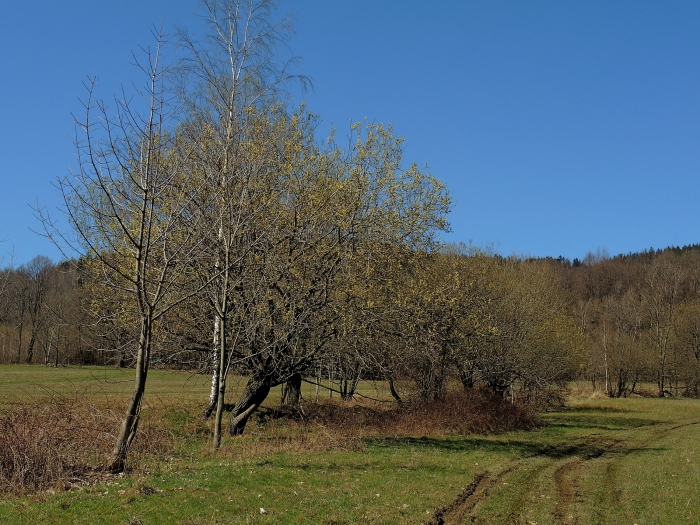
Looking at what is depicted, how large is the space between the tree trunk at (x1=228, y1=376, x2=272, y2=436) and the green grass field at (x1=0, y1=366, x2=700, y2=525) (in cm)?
92

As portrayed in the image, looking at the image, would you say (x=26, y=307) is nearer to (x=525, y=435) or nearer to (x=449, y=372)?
(x=449, y=372)

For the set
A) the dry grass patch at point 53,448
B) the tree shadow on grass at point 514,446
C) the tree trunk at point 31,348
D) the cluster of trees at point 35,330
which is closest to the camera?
the dry grass patch at point 53,448

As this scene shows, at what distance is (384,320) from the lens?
1930 cm

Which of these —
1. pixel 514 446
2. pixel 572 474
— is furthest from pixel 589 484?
pixel 514 446

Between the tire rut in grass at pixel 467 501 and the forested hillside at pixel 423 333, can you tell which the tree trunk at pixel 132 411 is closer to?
the forested hillside at pixel 423 333

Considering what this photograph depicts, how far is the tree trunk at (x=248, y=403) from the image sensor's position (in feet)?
61.6

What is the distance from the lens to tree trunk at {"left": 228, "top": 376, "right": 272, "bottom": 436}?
1877 cm

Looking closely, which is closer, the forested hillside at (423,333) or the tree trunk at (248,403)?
the forested hillside at (423,333)

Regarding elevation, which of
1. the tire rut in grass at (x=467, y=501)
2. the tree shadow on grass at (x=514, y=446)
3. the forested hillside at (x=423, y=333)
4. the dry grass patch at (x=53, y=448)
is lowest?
the tree shadow on grass at (x=514, y=446)

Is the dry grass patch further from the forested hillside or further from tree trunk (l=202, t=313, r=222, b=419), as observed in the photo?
tree trunk (l=202, t=313, r=222, b=419)

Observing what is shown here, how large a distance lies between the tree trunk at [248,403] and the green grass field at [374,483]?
3.02 feet

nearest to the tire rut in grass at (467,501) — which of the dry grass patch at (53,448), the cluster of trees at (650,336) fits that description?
the dry grass patch at (53,448)

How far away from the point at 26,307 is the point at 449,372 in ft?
167

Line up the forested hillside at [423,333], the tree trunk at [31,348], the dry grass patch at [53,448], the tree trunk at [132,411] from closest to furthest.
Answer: the dry grass patch at [53,448] < the tree trunk at [132,411] < the forested hillside at [423,333] < the tree trunk at [31,348]
